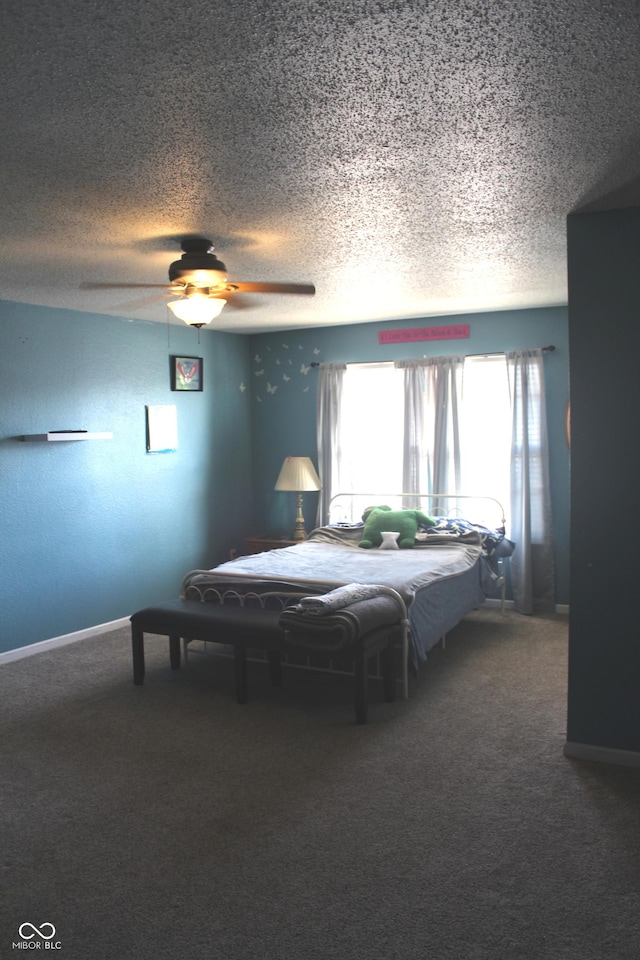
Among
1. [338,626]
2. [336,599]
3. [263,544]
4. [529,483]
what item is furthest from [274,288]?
[263,544]

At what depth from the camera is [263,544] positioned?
701 cm

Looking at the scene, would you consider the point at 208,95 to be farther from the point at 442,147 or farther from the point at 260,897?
the point at 260,897

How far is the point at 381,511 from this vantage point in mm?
6238

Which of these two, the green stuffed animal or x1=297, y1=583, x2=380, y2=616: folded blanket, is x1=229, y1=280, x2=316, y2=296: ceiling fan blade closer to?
x1=297, y1=583, x2=380, y2=616: folded blanket

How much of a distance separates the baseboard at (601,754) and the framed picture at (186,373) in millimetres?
4390

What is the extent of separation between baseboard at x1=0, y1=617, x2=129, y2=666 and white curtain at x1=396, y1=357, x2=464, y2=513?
270 centimetres

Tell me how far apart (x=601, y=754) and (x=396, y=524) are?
2.78 metres

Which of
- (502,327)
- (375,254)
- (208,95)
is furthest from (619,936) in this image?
(502,327)

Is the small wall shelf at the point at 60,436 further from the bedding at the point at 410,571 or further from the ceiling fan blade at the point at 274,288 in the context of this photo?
the ceiling fan blade at the point at 274,288

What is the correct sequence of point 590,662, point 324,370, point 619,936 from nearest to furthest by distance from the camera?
1. point 619,936
2. point 590,662
3. point 324,370

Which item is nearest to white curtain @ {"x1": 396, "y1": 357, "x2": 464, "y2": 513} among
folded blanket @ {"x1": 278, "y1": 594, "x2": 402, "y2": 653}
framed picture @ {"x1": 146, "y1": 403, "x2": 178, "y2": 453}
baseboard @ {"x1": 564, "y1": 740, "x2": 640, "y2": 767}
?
framed picture @ {"x1": 146, "y1": 403, "x2": 178, "y2": 453}

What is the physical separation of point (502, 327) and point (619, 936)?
4.94 m

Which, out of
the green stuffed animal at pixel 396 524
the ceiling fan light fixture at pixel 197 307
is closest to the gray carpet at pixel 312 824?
the green stuffed animal at pixel 396 524

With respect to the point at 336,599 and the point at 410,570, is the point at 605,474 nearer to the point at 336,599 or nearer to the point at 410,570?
the point at 336,599
